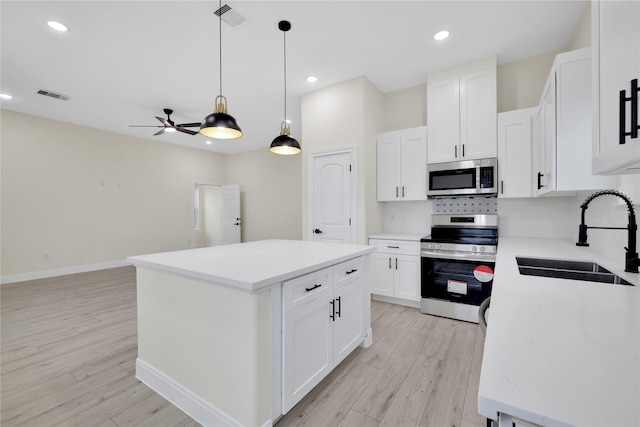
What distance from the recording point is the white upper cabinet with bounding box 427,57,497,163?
122 inches

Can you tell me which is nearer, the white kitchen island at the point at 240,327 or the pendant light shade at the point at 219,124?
the white kitchen island at the point at 240,327

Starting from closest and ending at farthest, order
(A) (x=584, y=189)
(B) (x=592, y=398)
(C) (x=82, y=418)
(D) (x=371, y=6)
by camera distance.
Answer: (B) (x=592, y=398) → (C) (x=82, y=418) → (A) (x=584, y=189) → (D) (x=371, y=6)

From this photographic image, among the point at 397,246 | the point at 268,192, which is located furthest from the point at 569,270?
the point at 268,192

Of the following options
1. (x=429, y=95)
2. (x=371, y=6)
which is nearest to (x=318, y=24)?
(x=371, y=6)

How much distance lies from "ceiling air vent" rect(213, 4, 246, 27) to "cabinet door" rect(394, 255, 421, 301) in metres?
3.08

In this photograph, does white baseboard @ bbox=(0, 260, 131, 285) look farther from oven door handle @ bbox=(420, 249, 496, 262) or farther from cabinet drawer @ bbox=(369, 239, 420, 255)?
oven door handle @ bbox=(420, 249, 496, 262)

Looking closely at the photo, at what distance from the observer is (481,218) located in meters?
3.16

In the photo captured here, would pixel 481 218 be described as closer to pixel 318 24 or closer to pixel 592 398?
pixel 318 24

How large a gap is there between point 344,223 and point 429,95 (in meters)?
2.01

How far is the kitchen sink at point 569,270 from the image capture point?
1.43 m

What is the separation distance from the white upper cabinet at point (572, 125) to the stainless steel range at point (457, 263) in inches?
42.0

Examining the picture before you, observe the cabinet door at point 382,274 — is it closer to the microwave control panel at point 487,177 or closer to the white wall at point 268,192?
the microwave control panel at point 487,177

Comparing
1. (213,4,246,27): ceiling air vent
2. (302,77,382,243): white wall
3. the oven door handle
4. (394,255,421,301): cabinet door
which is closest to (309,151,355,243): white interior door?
(302,77,382,243): white wall

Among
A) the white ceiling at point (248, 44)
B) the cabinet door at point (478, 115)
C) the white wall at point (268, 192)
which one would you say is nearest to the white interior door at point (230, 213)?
the white wall at point (268, 192)
